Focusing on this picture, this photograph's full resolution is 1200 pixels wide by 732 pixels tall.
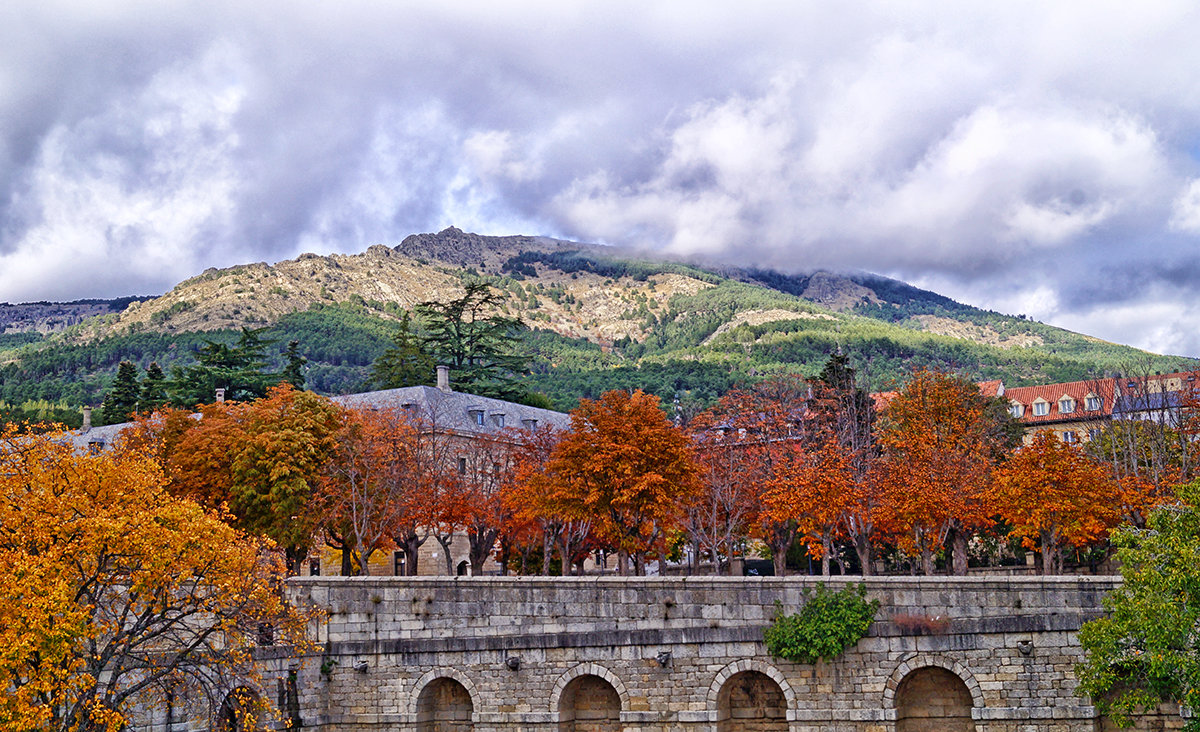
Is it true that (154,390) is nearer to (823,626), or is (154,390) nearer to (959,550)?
(959,550)

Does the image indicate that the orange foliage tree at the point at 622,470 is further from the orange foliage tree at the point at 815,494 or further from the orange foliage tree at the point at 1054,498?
the orange foliage tree at the point at 1054,498

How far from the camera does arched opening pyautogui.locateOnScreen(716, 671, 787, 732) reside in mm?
31594

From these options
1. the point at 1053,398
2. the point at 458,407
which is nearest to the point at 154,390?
the point at 458,407

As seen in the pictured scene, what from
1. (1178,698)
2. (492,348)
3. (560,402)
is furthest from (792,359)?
(1178,698)

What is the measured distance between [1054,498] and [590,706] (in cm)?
2098

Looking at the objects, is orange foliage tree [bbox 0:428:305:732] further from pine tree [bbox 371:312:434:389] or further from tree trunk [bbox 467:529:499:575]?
pine tree [bbox 371:312:434:389]

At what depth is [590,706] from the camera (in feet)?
108

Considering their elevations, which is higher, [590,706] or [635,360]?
[635,360]

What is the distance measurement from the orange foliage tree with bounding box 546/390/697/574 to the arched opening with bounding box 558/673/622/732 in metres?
9.98

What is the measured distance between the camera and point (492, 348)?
97.8 meters

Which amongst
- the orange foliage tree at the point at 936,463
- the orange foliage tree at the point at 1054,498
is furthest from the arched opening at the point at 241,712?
the orange foliage tree at the point at 1054,498

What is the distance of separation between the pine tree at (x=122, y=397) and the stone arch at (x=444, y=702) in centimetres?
7024

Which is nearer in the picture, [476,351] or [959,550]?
[959,550]

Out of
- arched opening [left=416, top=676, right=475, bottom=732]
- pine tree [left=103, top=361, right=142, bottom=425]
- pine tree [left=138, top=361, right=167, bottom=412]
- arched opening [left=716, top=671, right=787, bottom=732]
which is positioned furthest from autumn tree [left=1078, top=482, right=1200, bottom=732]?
pine tree [left=103, top=361, right=142, bottom=425]
